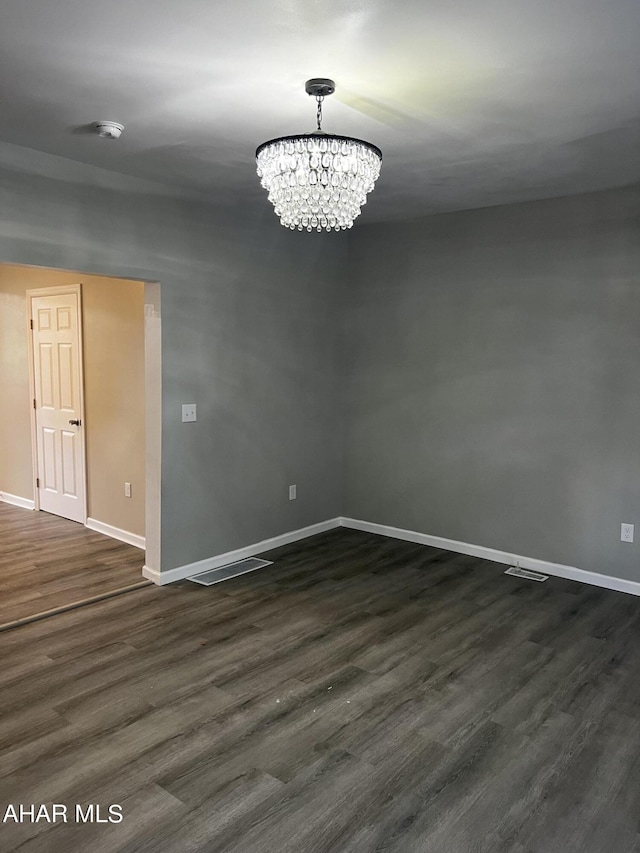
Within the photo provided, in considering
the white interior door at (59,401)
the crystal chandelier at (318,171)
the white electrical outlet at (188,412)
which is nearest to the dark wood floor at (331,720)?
the white electrical outlet at (188,412)

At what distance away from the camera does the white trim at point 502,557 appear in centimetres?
405

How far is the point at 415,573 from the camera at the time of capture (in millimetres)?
4320

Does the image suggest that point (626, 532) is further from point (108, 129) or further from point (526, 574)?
point (108, 129)

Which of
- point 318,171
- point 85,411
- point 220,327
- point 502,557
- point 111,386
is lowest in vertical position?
point 502,557

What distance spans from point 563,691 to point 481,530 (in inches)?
73.4

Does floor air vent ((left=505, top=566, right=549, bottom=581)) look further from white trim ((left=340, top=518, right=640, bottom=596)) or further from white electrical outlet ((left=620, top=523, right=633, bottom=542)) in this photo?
white electrical outlet ((left=620, top=523, right=633, bottom=542))

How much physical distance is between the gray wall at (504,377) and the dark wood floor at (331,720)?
630 millimetres

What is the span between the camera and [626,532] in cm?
398

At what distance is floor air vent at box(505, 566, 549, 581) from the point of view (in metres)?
4.22

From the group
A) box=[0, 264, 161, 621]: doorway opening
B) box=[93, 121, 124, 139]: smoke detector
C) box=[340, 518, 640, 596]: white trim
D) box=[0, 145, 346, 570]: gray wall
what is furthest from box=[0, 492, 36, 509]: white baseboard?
box=[93, 121, 124, 139]: smoke detector

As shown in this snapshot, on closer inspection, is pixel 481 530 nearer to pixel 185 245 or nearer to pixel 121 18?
pixel 185 245

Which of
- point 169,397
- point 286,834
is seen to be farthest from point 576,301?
point 286,834

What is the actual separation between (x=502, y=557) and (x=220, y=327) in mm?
2614

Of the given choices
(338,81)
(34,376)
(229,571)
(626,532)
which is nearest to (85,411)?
(34,376)
